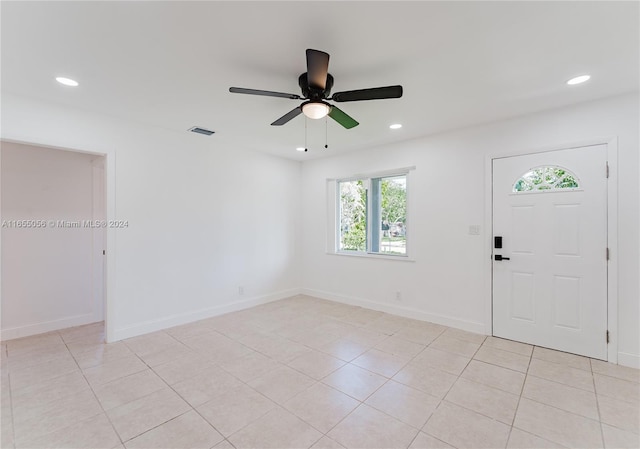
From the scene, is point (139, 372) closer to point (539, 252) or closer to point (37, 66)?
point (37, 66)

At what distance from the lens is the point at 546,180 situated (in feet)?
10.5

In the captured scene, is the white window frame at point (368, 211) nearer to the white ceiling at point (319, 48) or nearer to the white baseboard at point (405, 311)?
the white baseboard at point (405, 311)

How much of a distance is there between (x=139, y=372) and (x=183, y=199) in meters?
2.16

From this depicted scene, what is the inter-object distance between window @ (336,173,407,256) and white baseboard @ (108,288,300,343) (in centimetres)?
154

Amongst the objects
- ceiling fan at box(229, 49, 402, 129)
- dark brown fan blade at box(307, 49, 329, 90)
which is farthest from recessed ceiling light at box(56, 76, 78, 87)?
dark brown fan blade at box(307, 49, 329, 90)

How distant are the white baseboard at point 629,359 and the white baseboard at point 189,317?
432 centimetres

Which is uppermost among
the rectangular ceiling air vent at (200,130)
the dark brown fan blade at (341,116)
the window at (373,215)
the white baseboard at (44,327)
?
the rectangular ceiling air vent at (200,130)

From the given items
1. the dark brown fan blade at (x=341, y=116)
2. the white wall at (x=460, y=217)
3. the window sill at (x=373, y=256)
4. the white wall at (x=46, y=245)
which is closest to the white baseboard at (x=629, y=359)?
the white wall at (x=460, y=217)

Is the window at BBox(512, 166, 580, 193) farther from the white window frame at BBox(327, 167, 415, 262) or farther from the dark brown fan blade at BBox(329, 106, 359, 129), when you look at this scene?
the dark brown fan blade at BBox(329, 106, 359, 129)

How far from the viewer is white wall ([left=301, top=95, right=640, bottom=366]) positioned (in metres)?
2.79

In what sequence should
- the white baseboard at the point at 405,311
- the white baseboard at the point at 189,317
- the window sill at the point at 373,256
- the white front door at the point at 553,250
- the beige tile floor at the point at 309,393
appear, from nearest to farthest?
the beige tile floor at the point at 309,393
the white front door at the point at 553,250
the white baseboard at the point at 189,317
the white baseboard at the point at 405,311
the window sill at the point at 373,256

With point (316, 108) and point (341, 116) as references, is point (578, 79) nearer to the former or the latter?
point (341, 116)

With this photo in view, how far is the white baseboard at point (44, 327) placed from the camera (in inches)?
137

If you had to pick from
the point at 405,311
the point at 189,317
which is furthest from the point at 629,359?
the point at 189,317
